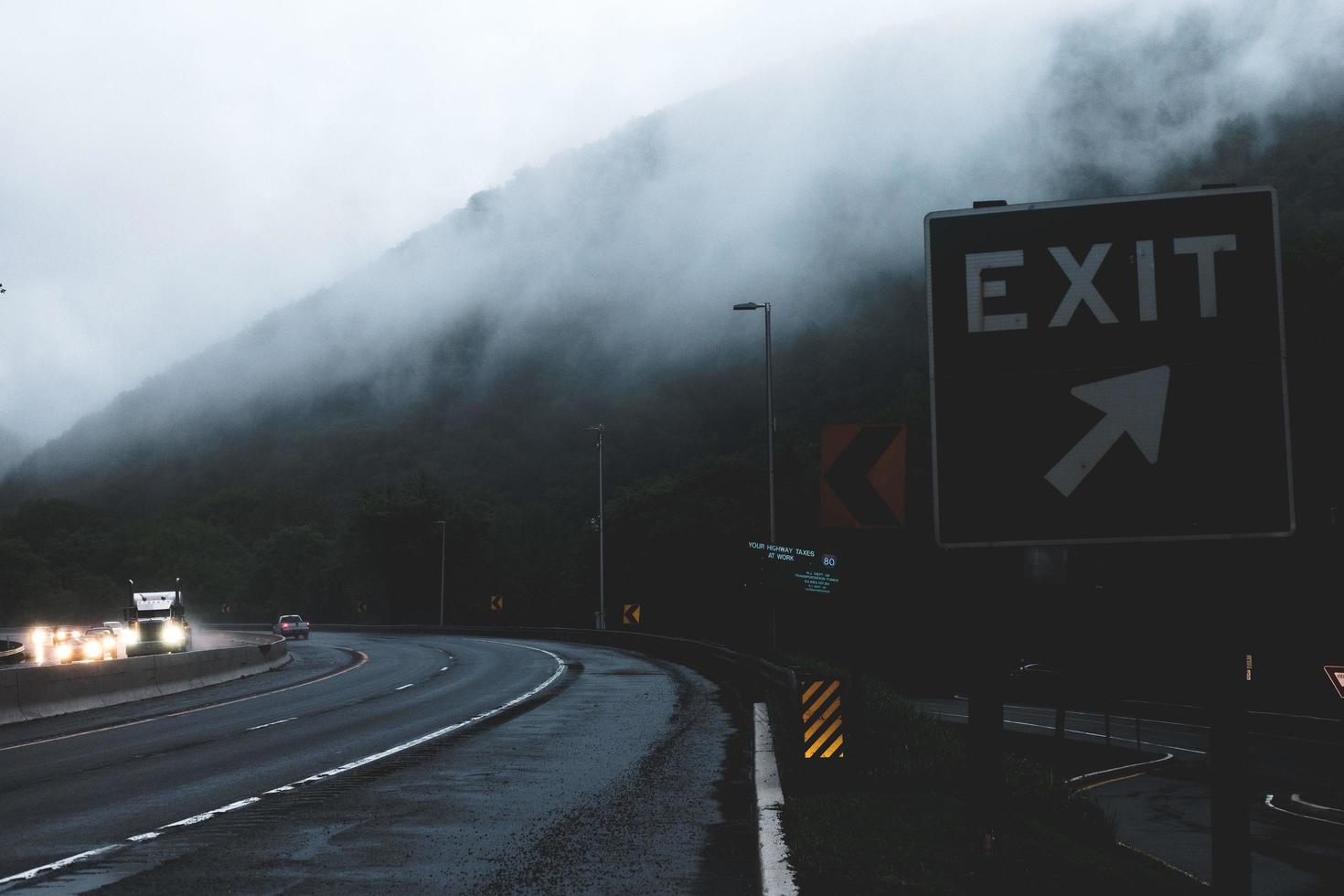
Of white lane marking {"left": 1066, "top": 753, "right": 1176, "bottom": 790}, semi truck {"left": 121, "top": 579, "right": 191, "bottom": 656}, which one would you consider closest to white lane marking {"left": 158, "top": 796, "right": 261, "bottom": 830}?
white lane marking {"left": 1066, "top": 753, "right": 1176, "bottom": 790}

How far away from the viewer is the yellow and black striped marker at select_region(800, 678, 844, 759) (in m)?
12.5

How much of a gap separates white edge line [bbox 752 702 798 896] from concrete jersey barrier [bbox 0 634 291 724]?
1462 centimetres

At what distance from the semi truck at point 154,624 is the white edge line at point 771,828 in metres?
44.3

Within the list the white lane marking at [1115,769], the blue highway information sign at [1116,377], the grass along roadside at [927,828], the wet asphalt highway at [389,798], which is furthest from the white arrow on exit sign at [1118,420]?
the white lane marking at [1115,769]

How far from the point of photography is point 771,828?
966 cm

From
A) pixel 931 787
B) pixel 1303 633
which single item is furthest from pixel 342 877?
pixel 1303 633

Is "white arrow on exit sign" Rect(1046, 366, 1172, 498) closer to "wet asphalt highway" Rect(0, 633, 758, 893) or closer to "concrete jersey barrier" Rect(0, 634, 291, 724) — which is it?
"wet asphalt highway" Rect(0, 633, 758, 893)

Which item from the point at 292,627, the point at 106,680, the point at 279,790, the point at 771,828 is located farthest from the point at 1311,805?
the point at 292,627

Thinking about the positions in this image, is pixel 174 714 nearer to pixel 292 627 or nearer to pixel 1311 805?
pixel 1311 805

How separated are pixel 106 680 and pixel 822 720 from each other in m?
20.1

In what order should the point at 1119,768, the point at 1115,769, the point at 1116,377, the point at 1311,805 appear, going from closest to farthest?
the point at 1116,377, the point at 1311,805, the point at 1115,769, the point at 1119,768

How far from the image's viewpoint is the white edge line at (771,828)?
7645 millimetres

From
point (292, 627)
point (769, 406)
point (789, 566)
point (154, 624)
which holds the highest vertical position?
point (769, 406)

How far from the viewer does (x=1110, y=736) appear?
124 ft
